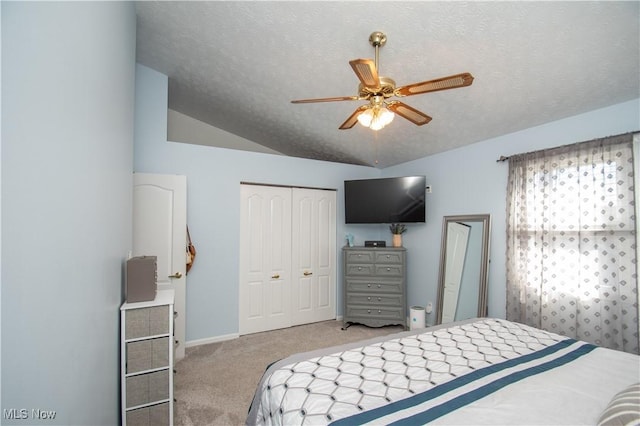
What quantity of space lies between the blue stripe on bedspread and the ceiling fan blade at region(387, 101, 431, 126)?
155cm

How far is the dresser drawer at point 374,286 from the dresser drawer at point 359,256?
29 cm

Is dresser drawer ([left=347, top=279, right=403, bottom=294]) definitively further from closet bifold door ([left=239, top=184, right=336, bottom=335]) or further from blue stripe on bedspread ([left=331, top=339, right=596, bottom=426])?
blue stripe on bedspread ([left=331, top=339, right=596, bottom=426])

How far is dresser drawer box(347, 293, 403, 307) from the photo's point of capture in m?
4.07

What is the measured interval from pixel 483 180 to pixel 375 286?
196 cm

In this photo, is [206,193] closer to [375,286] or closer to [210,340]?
[210,340]

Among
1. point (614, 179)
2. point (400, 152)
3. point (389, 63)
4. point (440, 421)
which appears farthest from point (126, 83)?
point (614, 179)

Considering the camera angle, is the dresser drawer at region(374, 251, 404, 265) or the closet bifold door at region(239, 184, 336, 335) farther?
the dresser drawer at region(374, 251, 404, 265)

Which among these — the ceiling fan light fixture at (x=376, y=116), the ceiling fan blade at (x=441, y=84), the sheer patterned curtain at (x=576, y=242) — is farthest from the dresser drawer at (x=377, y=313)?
the ceiling fan blade at (x=441, y=84)

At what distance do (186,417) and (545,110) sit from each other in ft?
13.2

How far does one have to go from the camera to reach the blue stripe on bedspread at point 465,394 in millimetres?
1130

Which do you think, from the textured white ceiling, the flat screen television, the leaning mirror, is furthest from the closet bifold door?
the leaning mirror

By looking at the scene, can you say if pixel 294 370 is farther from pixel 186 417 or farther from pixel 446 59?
pixel 446 59

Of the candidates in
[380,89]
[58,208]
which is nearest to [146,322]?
[58,208]

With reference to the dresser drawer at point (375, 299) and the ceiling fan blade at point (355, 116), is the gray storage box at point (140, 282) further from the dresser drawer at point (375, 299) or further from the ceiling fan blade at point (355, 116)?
the dresser drawer at point (375, 299)
